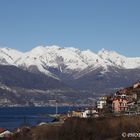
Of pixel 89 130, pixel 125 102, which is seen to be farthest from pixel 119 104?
pixel 89 130

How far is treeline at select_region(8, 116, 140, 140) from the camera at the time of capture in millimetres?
59281

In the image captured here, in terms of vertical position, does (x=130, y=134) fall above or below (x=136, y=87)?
below

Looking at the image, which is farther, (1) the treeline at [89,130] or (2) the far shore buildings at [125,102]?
(2) the far shore buildings at [125,102]

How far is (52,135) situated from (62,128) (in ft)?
4.67

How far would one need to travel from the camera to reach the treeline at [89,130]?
59281mm

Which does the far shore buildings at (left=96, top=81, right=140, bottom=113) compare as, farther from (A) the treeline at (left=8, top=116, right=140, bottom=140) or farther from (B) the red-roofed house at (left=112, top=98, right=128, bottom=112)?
(A) the treeline at (left=8, top=116, right=140, bottom=140)

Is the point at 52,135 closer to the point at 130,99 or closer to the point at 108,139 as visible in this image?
the point at 108,139

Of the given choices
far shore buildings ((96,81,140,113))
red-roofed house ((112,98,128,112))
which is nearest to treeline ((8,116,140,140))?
far shore buildings ((96,81,140,113))

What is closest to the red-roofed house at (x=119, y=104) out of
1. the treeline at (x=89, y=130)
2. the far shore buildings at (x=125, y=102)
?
the far shore buildings at (x=125, y=102)

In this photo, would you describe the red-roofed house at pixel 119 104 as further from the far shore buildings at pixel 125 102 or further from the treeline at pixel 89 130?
the treeline at pixel 89 130

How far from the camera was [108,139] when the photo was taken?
57375mm

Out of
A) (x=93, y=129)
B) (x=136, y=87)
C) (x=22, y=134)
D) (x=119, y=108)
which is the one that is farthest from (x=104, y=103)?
(x=93, y=129)

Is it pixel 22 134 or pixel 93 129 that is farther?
pixel 22 134

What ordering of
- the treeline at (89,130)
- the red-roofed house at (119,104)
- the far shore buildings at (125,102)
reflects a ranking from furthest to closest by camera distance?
1. the red-roofed house at (119,104)
2. the far shore buildings at (125,102)
3. the treeline at (89,130)
